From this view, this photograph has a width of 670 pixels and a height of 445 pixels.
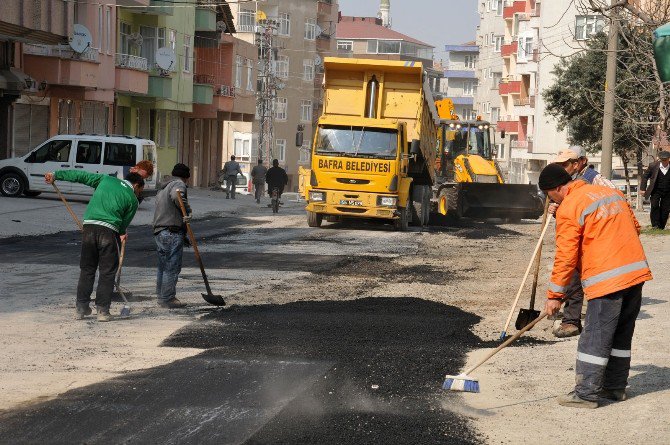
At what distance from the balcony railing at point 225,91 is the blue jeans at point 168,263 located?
4592 centimetres

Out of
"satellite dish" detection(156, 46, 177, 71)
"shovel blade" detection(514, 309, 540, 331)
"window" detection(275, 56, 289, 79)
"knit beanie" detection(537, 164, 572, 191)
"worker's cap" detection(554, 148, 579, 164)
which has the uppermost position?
"window" detection(275, 56, 289, 79)

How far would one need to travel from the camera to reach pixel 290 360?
33.3 feet

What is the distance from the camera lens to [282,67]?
100 metres

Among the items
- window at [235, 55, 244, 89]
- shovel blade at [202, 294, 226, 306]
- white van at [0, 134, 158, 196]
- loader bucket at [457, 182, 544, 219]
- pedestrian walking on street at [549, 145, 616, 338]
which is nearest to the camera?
pedestrian walking on street at [549, 145, 616, 338]

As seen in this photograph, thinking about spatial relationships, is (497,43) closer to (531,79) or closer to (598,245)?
(531,79)

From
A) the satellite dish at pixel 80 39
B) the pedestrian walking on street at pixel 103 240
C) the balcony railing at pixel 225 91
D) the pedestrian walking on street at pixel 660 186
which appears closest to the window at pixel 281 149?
the balcony railing at pixel 225 91

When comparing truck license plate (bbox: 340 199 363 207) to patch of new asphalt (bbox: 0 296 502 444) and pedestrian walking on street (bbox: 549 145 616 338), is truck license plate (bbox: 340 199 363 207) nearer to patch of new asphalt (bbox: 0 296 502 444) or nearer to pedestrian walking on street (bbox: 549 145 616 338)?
patch of new asphalt (bbox: 0 296 502 444)

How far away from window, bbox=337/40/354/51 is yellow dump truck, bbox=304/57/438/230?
379 ft

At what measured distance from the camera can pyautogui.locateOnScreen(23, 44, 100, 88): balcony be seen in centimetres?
3859

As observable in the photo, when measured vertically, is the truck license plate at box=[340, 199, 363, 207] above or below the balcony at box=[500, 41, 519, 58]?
below

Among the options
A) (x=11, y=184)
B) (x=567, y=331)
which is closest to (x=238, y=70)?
(x=11, y=184)

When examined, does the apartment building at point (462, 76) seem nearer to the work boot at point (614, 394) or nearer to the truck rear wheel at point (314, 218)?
the truck rear wheel at point (314, 218)

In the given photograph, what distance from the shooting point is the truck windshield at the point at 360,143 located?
27531mm

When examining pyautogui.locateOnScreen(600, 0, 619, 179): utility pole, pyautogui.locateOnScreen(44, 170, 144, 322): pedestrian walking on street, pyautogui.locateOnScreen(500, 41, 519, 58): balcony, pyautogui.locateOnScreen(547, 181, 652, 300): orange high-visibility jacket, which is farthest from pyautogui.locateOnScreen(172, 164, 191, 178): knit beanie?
pyautogui.locateOnScreen(500, 41, 519, 58): balcony
